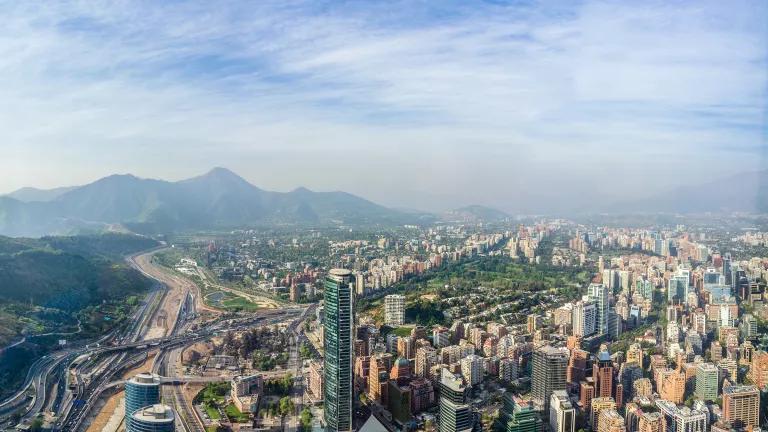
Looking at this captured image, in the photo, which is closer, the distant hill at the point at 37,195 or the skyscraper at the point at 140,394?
the skyscraper at the point at 140,394

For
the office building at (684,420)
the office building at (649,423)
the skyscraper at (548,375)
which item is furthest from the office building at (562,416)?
the office building at (684,420)

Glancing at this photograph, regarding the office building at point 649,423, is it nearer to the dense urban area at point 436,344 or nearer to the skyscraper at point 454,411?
the dense urban area at point 436,344

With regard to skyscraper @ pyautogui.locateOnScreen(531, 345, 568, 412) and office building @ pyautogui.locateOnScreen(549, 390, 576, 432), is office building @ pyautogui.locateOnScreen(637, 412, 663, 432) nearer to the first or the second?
office building @ pyautogui.locateOnScreen(549, 390, 576, 432)

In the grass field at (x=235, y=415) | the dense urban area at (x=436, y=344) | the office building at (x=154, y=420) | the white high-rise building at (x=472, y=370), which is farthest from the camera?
the white high-rise building at (x=472, y=370)

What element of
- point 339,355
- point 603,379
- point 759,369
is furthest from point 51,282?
point 759,369

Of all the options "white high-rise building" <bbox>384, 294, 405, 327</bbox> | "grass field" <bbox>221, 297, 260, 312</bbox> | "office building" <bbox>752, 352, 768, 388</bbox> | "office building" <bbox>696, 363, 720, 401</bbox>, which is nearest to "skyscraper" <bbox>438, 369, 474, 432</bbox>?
"office building" <bbox>696, 363, 720, 401</bbox>

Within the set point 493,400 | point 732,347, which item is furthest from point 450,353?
point 732,347

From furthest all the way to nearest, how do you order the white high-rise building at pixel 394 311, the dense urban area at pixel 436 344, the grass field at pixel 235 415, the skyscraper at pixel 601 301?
the white high-rise building at pixel 394 311, the skyscraper at pixel 601 301, the grass field at pixel 235 415, the dense urban area at pixel 436 344

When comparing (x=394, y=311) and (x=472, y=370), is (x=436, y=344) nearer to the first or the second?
(x=472, y=370)
